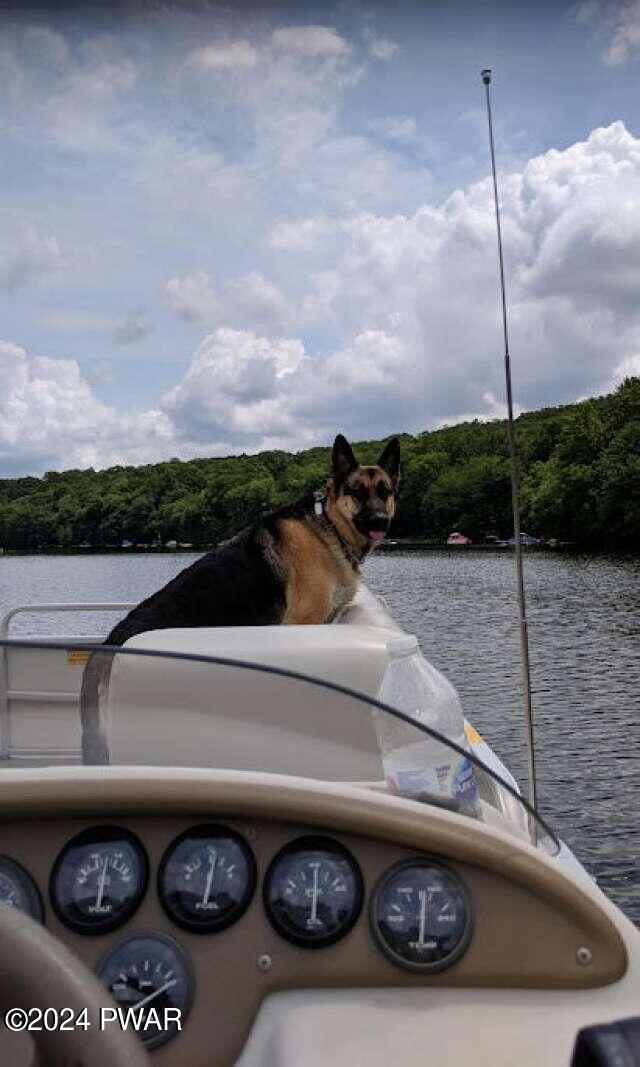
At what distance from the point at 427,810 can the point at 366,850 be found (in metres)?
0.13

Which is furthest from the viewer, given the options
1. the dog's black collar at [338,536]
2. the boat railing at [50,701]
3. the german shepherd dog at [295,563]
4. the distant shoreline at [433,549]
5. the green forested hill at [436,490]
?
the distant shoreline at [433,549]

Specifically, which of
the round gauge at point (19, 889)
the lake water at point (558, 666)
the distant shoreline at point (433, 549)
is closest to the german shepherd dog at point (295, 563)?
the round gauge at point (19, 889)

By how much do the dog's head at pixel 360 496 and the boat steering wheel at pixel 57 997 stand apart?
18.3 ft

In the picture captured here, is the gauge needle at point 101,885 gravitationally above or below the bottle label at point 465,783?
below

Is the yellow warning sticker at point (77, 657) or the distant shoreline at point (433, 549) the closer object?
the yellow warning sticker at point (77, 657)

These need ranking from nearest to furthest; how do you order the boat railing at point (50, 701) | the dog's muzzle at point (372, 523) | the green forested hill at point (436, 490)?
the boat railing at point (50, 701) < the dog's muzzle at point (372, 523) < the green forested hill at point (436, 490)

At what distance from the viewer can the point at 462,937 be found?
1904mm

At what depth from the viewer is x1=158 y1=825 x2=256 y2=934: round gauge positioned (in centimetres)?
192

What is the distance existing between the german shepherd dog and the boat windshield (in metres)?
2.86

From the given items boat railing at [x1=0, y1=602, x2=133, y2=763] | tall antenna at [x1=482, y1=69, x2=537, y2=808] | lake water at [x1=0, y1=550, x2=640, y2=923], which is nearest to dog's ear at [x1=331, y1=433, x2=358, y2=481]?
tall antenna at [x1=482, y1=69, x2=537, y2=808]

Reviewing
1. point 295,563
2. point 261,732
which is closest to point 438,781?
point 261,732

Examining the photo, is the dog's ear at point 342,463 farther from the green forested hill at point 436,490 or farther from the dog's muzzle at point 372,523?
the green forested hill at point 436,490

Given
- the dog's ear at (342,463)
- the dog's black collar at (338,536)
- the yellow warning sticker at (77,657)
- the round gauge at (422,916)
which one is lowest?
the round gauge at (422,916)

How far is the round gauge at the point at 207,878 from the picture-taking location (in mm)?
1920
